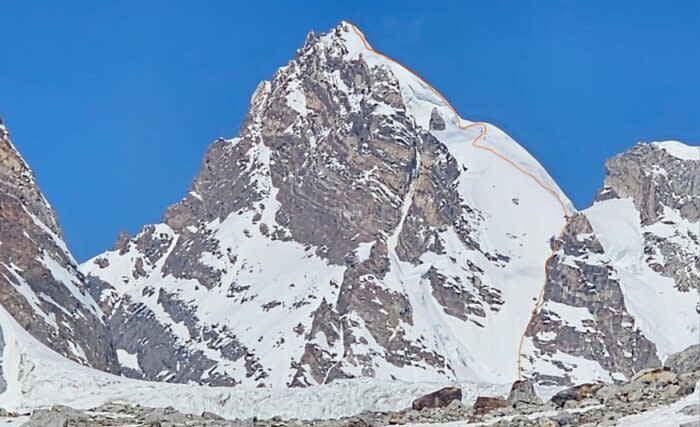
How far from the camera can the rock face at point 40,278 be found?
132625 millimetres

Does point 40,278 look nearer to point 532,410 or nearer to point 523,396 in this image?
point 523,396

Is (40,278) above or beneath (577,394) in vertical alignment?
above

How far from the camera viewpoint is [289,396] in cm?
5741

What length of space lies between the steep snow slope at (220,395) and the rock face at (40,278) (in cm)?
5322

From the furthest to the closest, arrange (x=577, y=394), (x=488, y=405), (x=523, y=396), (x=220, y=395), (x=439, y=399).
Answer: (x=220, y=395)
(x=439, y=399)
(x=523, y=396)
(x=488, y=405)
(x=577, y=394)

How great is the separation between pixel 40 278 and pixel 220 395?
89808 mm

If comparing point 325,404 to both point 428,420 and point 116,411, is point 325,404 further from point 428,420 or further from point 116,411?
point 428,420

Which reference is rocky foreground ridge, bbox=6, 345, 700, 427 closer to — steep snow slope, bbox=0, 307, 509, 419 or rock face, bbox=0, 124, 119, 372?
steep snow slope, bbox=0, 307, 509, 419

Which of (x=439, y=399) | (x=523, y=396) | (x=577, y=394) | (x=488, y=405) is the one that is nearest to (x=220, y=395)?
(x=439, y=399)

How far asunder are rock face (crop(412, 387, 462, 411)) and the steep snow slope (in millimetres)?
3136

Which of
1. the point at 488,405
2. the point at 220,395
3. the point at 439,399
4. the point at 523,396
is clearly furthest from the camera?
the point at 220,395

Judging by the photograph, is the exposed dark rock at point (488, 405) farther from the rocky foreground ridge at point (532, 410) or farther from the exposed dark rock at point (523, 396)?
the exposed dark rock at point (523, 396)

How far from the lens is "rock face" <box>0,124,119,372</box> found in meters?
133

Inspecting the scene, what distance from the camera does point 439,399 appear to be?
47062 millimetres
